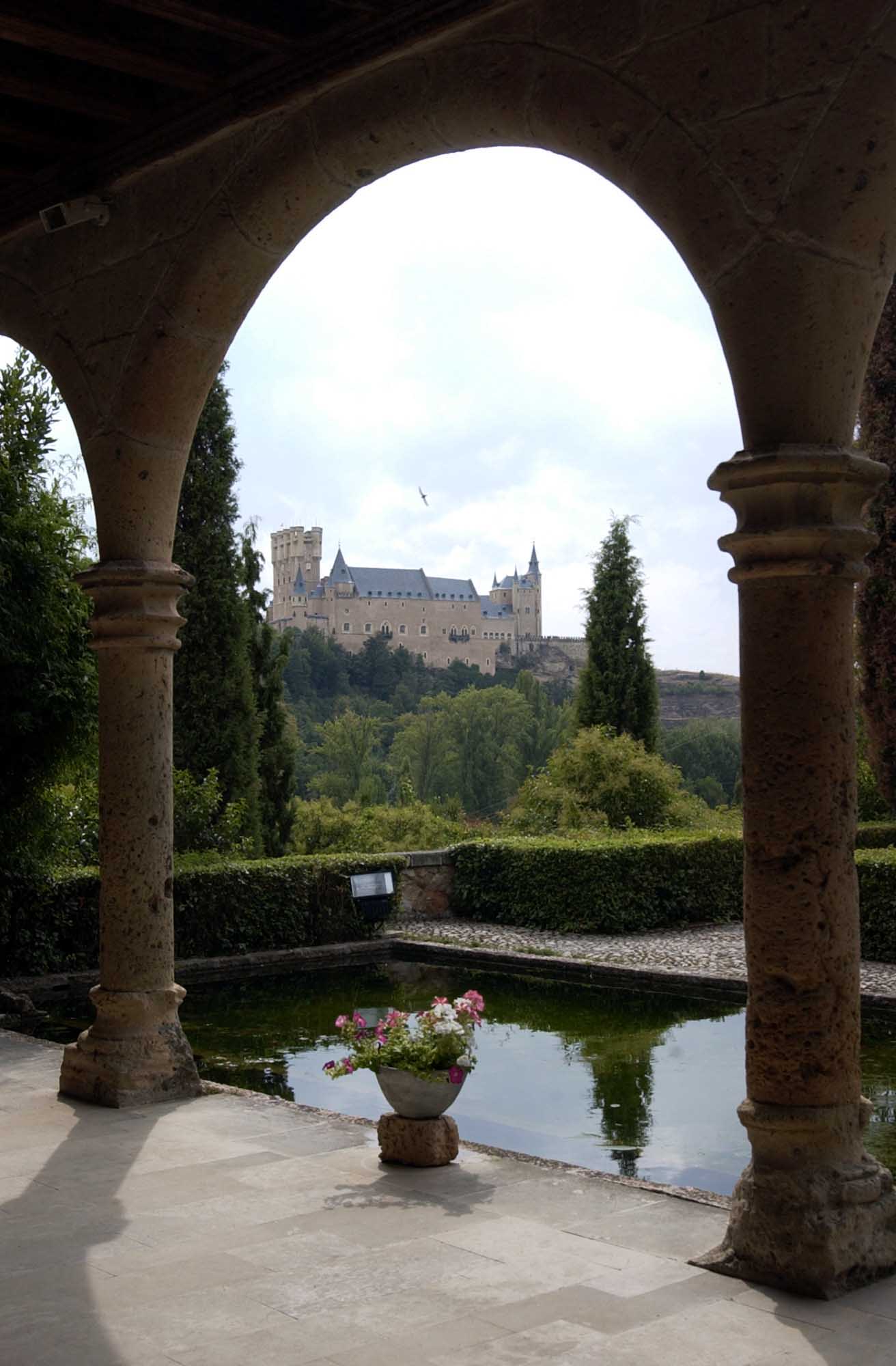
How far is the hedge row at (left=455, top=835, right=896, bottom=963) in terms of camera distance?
12.0m

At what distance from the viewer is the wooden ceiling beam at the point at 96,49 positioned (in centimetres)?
398

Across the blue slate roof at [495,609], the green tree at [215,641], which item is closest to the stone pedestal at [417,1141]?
the green tree at [215,641]

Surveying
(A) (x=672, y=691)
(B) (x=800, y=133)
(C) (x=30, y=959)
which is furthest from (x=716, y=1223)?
(A) (x=672, y=691)

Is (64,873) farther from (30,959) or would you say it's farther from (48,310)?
(48,310)

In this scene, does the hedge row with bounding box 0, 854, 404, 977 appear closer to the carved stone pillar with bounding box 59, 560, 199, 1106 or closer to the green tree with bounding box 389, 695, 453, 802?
the carved stone pillar with bounding box 59, 560, 199, 1106

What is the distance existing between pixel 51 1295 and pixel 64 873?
702 cm

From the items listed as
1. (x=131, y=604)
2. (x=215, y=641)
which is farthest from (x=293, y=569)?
(x=131, y=604)

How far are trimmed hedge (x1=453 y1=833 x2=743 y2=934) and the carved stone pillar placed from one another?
23.4ft

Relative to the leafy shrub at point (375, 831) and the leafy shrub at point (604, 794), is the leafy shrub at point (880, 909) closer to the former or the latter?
the leafy shrub at point (604, 794)

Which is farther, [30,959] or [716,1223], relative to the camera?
[30,959]

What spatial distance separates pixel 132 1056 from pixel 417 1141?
1.32 m

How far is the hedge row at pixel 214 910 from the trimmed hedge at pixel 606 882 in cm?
91

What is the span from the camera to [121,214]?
5137mm

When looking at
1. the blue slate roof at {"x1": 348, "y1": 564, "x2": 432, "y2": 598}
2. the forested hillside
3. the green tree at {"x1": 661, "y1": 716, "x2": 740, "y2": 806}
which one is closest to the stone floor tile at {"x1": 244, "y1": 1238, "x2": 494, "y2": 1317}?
the forested hillside
